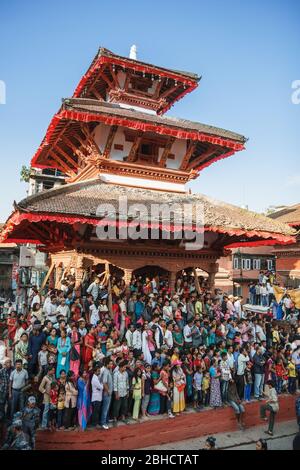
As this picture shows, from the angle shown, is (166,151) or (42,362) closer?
(42,362)

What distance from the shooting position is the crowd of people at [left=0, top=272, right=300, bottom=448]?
26.2 ft

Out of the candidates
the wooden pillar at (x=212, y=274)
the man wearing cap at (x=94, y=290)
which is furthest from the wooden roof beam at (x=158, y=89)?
the man wearing cap at (x=94, y=290)

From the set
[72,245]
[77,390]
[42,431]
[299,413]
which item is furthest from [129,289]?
[299,413]

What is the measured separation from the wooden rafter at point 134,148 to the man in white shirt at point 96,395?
8.29 m

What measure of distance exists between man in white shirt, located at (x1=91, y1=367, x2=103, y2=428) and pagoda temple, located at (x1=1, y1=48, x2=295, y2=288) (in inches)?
157

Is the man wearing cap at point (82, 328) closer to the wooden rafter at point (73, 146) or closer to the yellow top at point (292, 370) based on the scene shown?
the yellow top at point (292, 370)

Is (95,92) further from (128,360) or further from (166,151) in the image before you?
(128,360)

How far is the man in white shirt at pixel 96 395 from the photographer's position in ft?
26.7

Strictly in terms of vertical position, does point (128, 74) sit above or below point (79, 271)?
above

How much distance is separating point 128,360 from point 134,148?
8.04m

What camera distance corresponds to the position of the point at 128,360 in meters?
9.11

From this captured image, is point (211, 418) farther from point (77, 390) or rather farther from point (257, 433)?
point (77, 390)

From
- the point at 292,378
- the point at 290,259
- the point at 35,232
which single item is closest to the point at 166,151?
the point at 35,232
